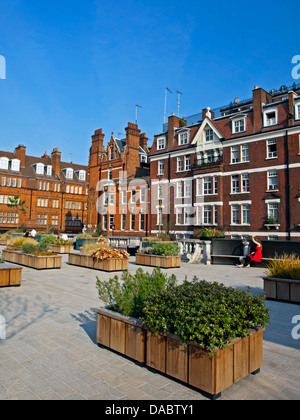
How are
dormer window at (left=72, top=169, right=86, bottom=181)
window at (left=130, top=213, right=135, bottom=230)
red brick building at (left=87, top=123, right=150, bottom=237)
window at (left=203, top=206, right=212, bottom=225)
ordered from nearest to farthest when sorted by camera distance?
window at (left=203, top=206, right=212, bottom=225)
red brick building at (left=87, top=123, right=150, bottom=237)
window at (left=130, top=213, right=135, bottom=230)
dormer window at (left=72, top=169, right=86, bottom=181)

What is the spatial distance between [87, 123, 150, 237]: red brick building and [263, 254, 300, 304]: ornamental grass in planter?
109 feet

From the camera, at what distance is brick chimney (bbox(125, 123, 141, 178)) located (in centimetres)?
4866

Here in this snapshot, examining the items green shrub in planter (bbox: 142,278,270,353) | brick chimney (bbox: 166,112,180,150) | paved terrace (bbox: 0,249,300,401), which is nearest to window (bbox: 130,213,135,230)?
brick chimney (bbox: 166,112,180,150)

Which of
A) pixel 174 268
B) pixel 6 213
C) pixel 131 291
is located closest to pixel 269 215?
pixel 174 268

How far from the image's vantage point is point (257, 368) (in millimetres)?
4484

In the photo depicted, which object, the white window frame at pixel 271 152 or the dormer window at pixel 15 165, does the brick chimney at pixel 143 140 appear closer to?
the dormer window at pixel 15 165

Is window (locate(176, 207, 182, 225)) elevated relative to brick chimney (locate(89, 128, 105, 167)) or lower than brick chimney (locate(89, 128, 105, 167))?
lower

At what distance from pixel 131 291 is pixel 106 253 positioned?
10050mm

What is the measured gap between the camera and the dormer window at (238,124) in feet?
109

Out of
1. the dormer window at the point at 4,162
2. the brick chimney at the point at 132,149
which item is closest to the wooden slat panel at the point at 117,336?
the brick chimney at the point at 132,149

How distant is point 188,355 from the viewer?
394 cm

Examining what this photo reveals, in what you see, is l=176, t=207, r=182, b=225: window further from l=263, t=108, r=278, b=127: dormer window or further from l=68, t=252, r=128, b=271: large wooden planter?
l=68, t=252, r=128, b=271: large wooden planter

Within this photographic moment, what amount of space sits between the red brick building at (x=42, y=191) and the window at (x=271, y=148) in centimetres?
3904
